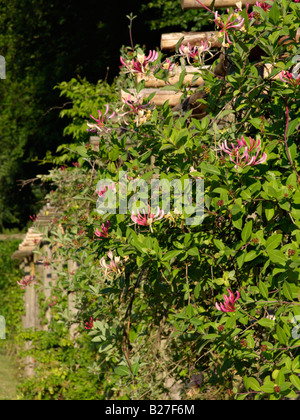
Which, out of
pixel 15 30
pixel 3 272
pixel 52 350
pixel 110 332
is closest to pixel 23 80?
pixel 15 30

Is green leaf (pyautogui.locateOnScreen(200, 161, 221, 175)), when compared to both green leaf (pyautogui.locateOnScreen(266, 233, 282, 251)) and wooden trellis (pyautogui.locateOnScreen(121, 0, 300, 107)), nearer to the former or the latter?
green leaf (pyautogui.locateOnScreen(266, 233, 282, 251))

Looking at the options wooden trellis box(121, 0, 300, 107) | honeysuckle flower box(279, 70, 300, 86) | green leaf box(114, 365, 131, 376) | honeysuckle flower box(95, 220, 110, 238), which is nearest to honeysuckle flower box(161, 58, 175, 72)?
wooden trellis box(121, 0, 300, 107)

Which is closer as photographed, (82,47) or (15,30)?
(82,47)

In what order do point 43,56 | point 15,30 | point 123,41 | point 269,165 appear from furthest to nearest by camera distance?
point 15,30 < point 43,56 < point 123,41 < point 269,165

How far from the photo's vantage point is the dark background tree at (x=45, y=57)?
1494 cm

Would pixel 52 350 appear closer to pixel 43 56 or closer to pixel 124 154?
pixel 124 154

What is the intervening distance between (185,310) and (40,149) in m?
15.9

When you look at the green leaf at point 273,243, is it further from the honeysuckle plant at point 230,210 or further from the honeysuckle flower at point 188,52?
the honeysuckle flower at point 188,52

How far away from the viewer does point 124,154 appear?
3.34 meters

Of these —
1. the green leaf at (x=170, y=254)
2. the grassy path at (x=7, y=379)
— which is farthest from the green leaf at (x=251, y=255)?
the grassy path at (x=7, y=379)

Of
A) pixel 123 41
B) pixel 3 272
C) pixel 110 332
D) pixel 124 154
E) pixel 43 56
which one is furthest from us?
pixel 43 56

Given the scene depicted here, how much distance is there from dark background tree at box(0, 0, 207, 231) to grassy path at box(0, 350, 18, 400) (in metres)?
4.14

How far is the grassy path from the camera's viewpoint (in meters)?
9.39

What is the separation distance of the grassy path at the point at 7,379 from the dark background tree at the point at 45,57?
414cm
